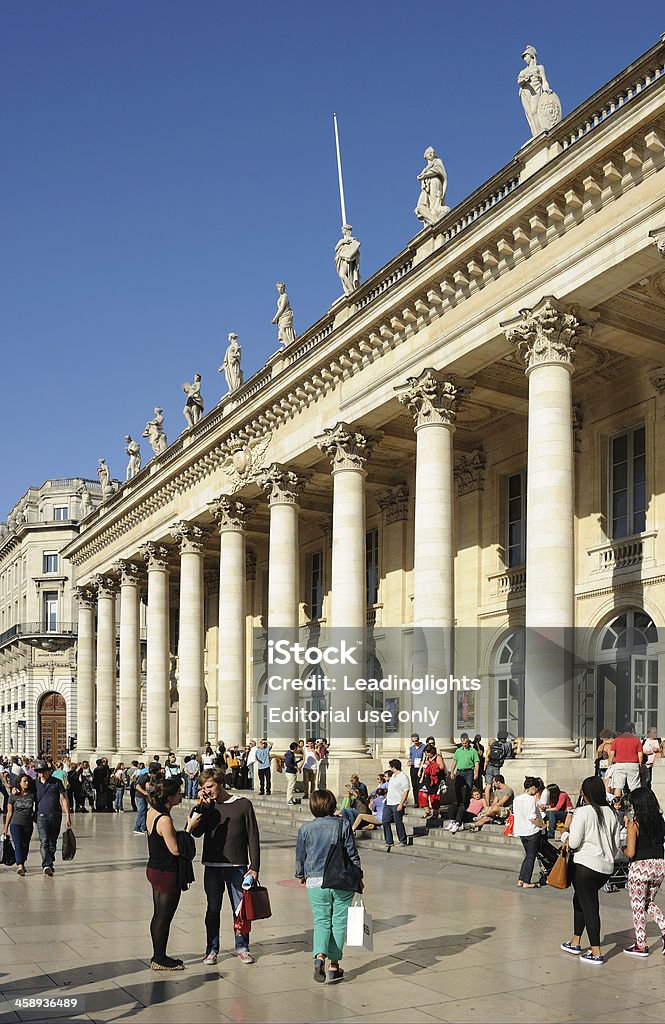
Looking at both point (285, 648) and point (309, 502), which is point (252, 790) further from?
point (309, 502)

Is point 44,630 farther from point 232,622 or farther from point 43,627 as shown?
point 232,622

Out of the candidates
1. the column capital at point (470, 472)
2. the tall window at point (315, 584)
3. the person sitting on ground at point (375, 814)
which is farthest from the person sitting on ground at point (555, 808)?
the tall window at point (315, 584)

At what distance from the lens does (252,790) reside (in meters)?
30.2

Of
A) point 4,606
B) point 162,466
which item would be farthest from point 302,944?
point 4,606

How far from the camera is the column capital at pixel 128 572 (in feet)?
153

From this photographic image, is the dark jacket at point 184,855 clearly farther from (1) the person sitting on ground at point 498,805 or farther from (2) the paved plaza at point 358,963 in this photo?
(1) the person sitting on ground at point 498,805

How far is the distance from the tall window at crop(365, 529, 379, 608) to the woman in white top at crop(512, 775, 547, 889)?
19.4 meters

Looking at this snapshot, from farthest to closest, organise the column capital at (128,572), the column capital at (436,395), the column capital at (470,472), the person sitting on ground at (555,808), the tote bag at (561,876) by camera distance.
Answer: the column capital at (128,572) → the column capital at (470,472) → the column capital at (436,395) → the person sitting on ground at (555,808) → the tote bag at (561,876)

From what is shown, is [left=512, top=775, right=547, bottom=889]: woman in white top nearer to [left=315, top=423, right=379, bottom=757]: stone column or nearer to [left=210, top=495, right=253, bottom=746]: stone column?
[left=315, top=423, right=379, bottom=757]: stone column

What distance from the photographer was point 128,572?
46750 mm

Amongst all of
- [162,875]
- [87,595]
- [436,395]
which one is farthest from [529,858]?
[87,595]

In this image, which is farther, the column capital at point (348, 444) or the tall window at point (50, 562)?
the tall window at point (50, 562)

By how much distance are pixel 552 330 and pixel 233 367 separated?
18.7 metres

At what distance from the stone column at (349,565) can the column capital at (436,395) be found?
356 cm
